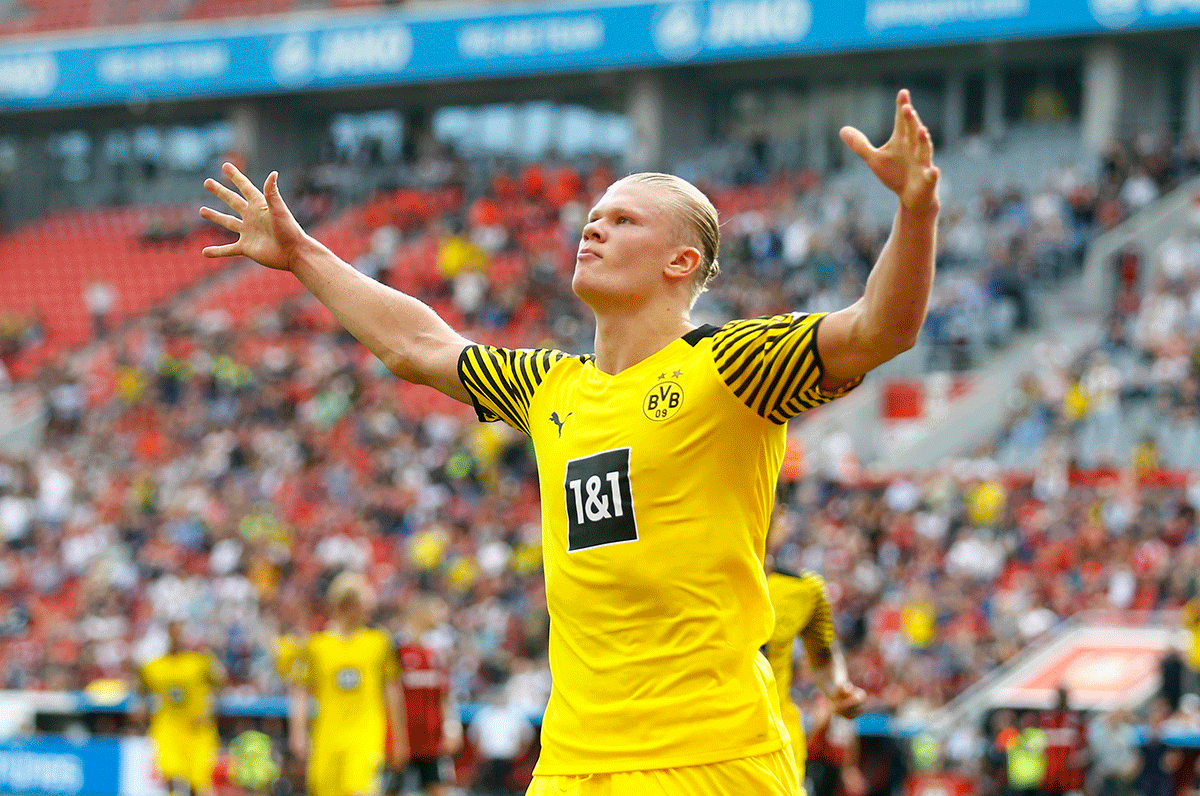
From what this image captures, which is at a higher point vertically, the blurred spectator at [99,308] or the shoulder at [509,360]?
the blurred spectator at [99,308]

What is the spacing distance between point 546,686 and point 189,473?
1009 cm

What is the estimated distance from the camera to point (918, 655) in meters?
15.2

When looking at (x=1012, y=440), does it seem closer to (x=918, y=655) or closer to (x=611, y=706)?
(x=918, y=655)

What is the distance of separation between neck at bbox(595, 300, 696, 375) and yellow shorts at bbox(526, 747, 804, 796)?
2.90 feet

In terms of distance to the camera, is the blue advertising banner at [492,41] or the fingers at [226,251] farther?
the blue advertising banner at [492,41]

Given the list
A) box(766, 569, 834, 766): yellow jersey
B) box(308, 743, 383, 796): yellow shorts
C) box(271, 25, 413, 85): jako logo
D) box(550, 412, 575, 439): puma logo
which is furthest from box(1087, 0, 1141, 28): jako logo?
box(550, 412, 575, 439): puma logo

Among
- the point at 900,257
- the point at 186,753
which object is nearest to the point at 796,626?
the point at 900,257

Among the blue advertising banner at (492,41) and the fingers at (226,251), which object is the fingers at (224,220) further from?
the blue advertising banner at (492,41)

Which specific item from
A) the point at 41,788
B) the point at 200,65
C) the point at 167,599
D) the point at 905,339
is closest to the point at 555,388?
the point at 905,339

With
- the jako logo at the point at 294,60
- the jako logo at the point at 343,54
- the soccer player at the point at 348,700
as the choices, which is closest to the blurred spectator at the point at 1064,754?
the soccer player at the point at 348,700

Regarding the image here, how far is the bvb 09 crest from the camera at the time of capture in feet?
10.9

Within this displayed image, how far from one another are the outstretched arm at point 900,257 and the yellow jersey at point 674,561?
0.20m

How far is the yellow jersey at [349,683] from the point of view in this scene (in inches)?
424

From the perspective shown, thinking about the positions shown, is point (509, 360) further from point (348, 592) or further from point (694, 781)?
point (348, 592)
